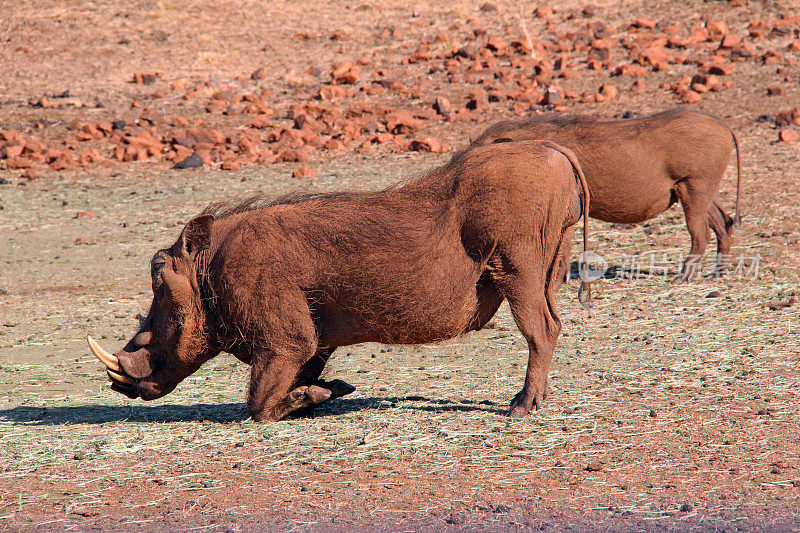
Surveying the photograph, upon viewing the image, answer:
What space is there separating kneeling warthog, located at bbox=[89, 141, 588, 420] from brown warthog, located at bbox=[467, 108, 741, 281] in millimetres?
3031

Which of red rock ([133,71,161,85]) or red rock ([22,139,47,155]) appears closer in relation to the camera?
red rock ([22,139,47,155])

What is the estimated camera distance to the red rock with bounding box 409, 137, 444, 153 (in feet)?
41.9

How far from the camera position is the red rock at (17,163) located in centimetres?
1280

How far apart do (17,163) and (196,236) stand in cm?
859

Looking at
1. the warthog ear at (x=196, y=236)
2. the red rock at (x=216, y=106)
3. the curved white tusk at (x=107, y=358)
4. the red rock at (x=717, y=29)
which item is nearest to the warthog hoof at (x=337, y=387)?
the warthog ear at (x=196, y=236)

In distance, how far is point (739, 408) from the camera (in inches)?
203

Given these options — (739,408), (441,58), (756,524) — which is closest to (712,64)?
(441,58)

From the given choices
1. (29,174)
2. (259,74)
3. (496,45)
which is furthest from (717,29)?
(29,174)

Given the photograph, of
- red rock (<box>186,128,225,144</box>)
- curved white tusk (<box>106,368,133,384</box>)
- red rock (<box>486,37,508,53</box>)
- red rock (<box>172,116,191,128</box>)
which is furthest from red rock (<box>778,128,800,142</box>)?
curved white tusk (<box>106,368,133,384</box>)

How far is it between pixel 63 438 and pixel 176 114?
33.3 feet

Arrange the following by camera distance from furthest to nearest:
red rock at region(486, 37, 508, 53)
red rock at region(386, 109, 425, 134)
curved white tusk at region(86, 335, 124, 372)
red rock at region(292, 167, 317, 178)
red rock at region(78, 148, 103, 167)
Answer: red rock at region(486, 37, 508, 53) < red rock at region(386, 109, 425, 134) < red rock at region(78, 148, 103, 167) < red rock at region(292, 167, 317, 178) < curved white tusk at region(86, 335, 124, 372)

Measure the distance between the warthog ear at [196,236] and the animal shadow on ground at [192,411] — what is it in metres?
0.93

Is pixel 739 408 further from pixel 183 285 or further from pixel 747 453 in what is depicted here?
pixel 183 285

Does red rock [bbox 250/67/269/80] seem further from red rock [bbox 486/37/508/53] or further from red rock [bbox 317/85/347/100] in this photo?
red rock [bbox 486/37/508/53]
